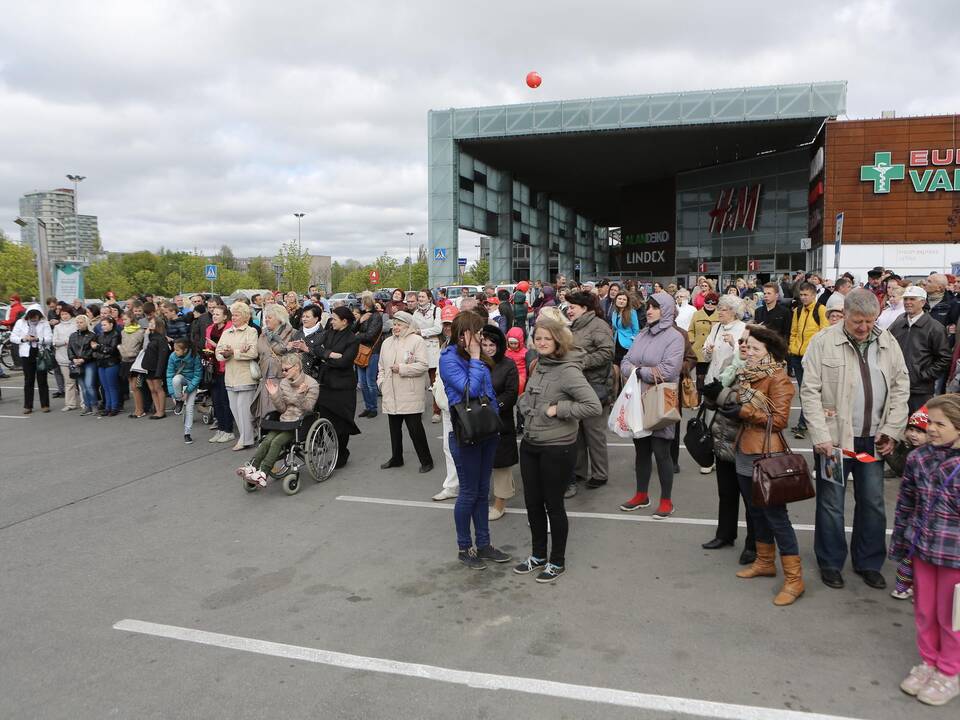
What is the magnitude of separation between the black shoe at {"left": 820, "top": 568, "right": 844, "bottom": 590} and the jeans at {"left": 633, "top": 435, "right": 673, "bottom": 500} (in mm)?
1481

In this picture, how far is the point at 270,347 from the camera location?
26.7 feet

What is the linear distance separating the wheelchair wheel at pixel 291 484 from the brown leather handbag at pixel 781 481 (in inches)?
178

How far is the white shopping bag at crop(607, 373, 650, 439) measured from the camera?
18.1 ft

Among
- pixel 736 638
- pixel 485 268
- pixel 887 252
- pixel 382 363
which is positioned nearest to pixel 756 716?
pixel 736 638

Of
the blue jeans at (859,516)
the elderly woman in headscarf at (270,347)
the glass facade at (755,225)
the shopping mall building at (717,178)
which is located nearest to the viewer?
the blue jeans at (859,516)

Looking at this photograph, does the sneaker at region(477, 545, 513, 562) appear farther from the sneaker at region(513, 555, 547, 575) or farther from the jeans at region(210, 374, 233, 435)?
the jeans at region(210, 374, 233, 435)

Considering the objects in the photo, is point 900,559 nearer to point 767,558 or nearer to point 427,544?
point 767,558

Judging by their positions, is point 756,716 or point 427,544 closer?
point 756,716

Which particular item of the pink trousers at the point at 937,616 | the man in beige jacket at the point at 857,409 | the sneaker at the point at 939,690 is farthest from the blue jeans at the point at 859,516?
the sneaker at the point at 939,690

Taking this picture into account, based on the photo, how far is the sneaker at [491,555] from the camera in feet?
15.8

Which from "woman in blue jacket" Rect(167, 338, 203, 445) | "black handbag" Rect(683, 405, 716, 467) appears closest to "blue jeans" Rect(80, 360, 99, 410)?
"woman in blue jacket" Rect(167, 338, 203, 445)

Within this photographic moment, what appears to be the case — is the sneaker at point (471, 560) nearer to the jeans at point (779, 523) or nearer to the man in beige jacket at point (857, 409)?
the jeans at point (779, 523)

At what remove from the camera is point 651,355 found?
5.74 meters

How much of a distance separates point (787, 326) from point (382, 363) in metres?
5.37
